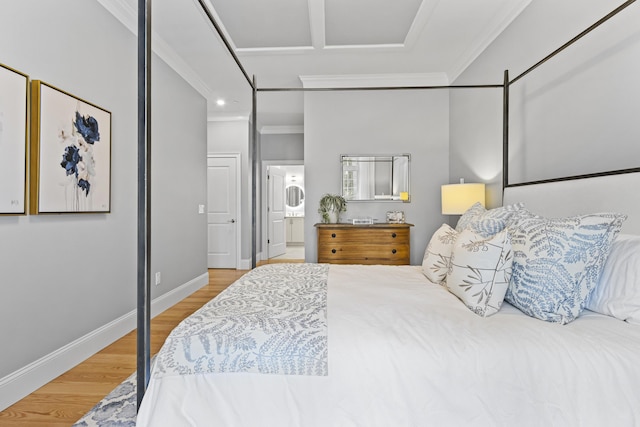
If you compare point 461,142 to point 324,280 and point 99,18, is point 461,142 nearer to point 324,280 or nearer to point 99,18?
point 324,280

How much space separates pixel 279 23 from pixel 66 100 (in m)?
1.80

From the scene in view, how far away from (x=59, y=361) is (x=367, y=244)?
2.70 meters

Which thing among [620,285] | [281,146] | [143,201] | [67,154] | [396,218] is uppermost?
[281,146]

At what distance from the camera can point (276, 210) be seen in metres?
7.11

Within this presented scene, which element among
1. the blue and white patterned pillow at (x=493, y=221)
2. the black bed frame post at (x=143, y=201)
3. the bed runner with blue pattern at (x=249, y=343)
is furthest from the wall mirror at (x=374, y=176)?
the black bed frame post at (x=143, y=201)

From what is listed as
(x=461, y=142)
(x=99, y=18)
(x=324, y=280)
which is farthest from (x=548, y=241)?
(x=99, y=18)

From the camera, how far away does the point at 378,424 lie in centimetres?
99

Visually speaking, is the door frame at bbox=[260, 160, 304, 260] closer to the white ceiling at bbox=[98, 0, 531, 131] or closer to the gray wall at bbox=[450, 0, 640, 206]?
the white ceiling at bbox=[98, 0, 531, 131]

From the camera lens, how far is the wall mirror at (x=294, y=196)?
9.11m

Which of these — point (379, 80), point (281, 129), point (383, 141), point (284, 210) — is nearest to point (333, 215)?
point (383, 141)

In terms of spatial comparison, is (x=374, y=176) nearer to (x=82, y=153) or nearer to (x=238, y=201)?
(x=238, y=201)

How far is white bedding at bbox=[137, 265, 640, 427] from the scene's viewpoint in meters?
0.99

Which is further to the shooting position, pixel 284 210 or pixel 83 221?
pixel 284 210

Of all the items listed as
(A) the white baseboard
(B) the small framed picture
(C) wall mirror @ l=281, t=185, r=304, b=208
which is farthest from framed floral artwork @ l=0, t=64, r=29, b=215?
(C) wall mirror @ l=281, t=185, r=304, b=208
